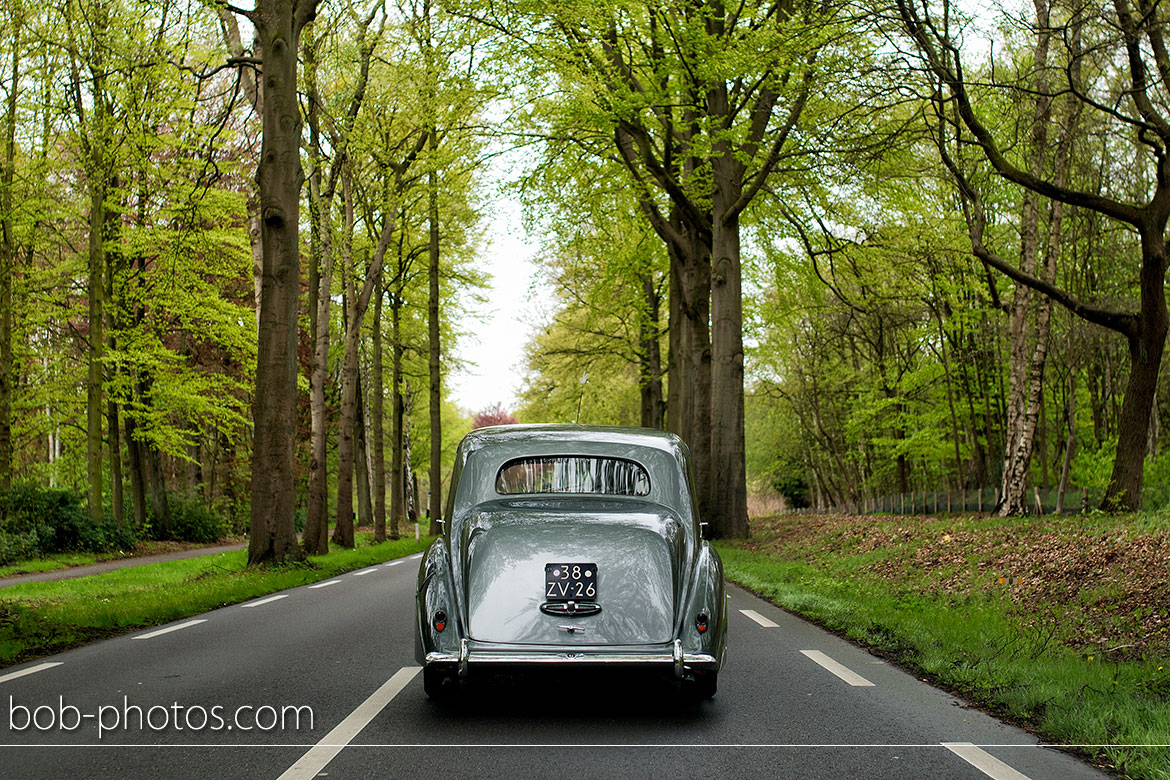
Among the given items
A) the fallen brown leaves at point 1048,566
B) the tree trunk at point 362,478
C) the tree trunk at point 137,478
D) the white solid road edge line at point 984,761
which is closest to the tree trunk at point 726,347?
the fallen brown leaves at point 1048,566

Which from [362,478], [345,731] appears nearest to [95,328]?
[362,478]

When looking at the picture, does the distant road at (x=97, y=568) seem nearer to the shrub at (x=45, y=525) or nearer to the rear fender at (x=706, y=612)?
the shrub at (x=45, y=525)

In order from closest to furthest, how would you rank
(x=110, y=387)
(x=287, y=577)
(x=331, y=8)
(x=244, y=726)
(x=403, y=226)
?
(x=244, y=726)
(x=287, y=577)
(x=331, y=8)
(x=110, y=387)
(x=403, y=226)

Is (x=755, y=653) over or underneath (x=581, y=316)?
underneath

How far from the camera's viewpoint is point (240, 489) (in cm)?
3603

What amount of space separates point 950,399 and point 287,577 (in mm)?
22641

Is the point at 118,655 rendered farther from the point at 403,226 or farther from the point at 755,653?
the point at 403,226

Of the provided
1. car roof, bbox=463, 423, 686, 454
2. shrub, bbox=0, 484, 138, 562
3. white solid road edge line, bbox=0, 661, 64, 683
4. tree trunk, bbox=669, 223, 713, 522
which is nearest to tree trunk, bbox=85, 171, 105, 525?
shrub, bbox=0, 484, 138, 562

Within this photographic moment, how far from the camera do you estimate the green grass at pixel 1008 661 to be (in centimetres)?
464

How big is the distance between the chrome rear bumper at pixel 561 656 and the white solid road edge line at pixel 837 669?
1.63 meters

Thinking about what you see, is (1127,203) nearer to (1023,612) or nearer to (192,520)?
(1023,612)

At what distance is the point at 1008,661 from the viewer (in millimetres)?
6438

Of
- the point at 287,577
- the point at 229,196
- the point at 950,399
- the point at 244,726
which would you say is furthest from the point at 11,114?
the point at 950,399

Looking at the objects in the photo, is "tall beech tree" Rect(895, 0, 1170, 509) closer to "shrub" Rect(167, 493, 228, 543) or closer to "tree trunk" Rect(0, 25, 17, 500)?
"tree trunk" Rect(0, 25, 17, 500)
